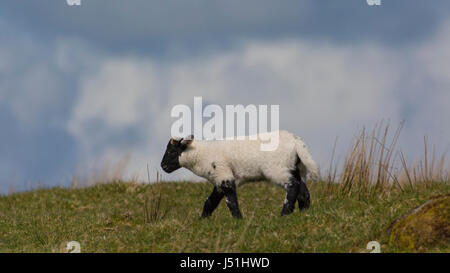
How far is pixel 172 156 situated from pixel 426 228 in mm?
6208

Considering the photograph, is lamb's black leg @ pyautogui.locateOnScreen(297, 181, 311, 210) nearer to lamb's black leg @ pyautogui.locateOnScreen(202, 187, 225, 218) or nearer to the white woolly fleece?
the white woolly fleece

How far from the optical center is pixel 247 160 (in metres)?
12.1

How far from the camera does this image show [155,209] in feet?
44.2

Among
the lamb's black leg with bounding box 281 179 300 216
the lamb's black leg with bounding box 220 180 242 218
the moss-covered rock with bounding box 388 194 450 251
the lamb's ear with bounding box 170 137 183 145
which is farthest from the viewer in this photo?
the lamb's ear with bounding box 170 137 183 145

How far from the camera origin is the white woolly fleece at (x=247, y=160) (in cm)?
1195

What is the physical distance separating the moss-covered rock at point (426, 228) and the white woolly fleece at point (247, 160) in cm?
317

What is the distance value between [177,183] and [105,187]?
2.72 meters

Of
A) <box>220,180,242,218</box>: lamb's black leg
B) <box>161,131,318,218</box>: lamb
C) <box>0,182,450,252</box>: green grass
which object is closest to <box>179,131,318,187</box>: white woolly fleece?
<box>161,131,318,218</box>: lamb

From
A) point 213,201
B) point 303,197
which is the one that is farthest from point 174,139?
point 303,197

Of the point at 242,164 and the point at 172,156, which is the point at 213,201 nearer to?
the point at 242,164

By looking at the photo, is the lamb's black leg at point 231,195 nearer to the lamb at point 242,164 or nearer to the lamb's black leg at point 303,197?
the lamb at point 242,164

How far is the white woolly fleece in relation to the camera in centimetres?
1195

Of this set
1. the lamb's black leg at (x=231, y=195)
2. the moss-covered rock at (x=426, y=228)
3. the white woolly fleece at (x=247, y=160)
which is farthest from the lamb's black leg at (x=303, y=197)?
the moss-covered rock at (x=426, y=228)
